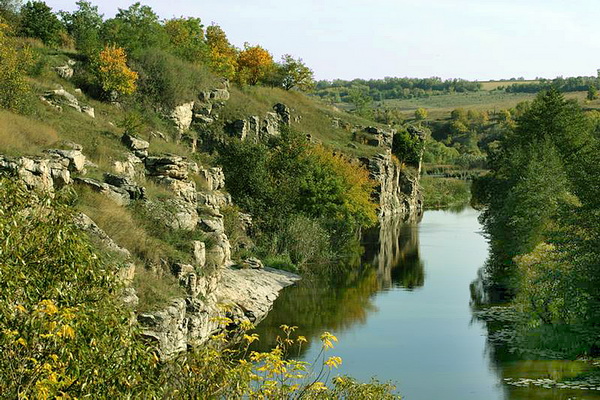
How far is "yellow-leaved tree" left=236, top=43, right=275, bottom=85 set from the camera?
97.8 metres

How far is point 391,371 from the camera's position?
33.2 meters

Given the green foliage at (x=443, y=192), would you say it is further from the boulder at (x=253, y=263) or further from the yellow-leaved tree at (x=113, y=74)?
the boulder at (x=253, y=263)

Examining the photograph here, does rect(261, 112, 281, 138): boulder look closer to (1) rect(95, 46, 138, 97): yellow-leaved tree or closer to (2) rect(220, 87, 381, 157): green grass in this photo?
(2) rect(220, 87, 381, 157): green grass

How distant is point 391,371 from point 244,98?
53731mm

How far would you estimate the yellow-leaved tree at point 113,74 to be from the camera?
61594mm

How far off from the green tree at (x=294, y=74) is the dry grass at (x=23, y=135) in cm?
5667

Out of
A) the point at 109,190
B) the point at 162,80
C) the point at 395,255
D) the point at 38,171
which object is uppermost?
the point at 162,80

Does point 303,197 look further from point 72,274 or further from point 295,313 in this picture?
point 72,274

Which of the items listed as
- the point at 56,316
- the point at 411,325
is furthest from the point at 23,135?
the point at 56,316

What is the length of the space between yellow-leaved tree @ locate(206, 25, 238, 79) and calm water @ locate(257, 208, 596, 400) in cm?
2959

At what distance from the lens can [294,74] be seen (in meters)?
99.6

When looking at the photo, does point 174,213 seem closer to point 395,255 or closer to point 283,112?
point 395,255

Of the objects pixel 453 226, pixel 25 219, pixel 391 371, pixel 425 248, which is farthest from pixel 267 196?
pixel 25 219

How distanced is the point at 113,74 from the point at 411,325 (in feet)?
111
